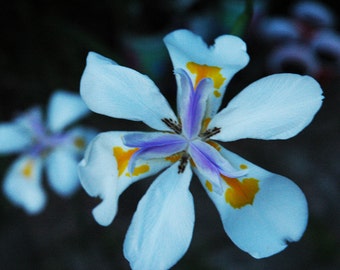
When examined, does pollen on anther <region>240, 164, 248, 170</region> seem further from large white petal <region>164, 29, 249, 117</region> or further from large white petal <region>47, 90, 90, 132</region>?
large white petal <region>47, 90, 90, 132</region>

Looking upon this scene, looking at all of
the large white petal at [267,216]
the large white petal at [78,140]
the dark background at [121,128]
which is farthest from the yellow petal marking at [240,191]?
the dark background at [121,128]

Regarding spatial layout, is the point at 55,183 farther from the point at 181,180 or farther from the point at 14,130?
the point at 181,180

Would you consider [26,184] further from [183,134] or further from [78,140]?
[183,134]

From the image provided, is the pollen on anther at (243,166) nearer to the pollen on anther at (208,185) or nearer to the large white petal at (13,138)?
the pollen on anther at (208,185)

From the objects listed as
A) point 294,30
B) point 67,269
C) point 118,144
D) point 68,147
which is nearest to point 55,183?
→ point 68,147

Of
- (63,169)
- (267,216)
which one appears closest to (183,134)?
(267,216)
